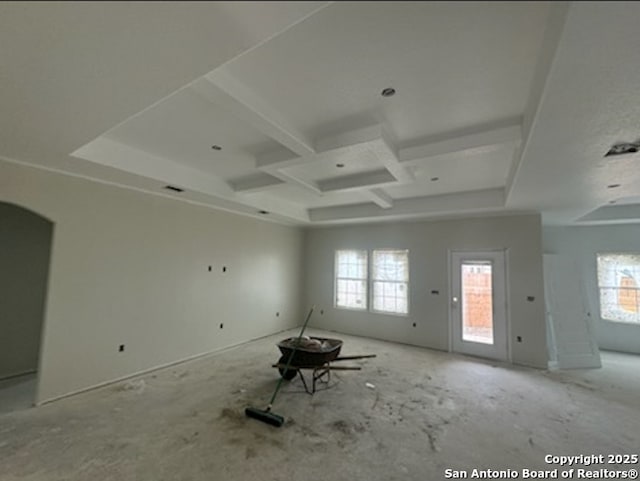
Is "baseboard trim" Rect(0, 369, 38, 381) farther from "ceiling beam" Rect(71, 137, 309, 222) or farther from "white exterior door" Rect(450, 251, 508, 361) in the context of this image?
"white exterior door" Rect(450, 251, 508, 361)

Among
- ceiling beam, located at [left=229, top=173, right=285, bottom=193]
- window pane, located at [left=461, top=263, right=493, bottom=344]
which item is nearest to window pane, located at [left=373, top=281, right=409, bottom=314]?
window pane, located at [left=461, top=263, right=493, bottom=344]

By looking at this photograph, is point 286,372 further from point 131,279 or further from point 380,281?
point 380,281

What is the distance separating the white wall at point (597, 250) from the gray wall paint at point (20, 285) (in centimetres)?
1005

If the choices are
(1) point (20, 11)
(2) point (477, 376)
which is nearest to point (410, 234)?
(2) point (477, 376)

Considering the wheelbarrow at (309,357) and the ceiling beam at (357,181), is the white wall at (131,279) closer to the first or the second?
the wheelbarrow at (309,357)

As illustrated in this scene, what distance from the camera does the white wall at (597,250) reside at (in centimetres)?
612

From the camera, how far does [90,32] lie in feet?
4.84

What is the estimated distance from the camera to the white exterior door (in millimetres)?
5555

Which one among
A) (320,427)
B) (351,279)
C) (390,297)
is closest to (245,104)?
(320,427)

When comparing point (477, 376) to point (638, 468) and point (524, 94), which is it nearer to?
point (638, 468)

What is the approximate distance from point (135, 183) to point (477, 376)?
6.06 m

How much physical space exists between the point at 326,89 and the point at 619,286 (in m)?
7.91

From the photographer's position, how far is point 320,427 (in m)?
3.01

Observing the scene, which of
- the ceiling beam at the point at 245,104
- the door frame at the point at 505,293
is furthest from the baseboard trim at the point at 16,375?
the door frame at the point at 505,293
